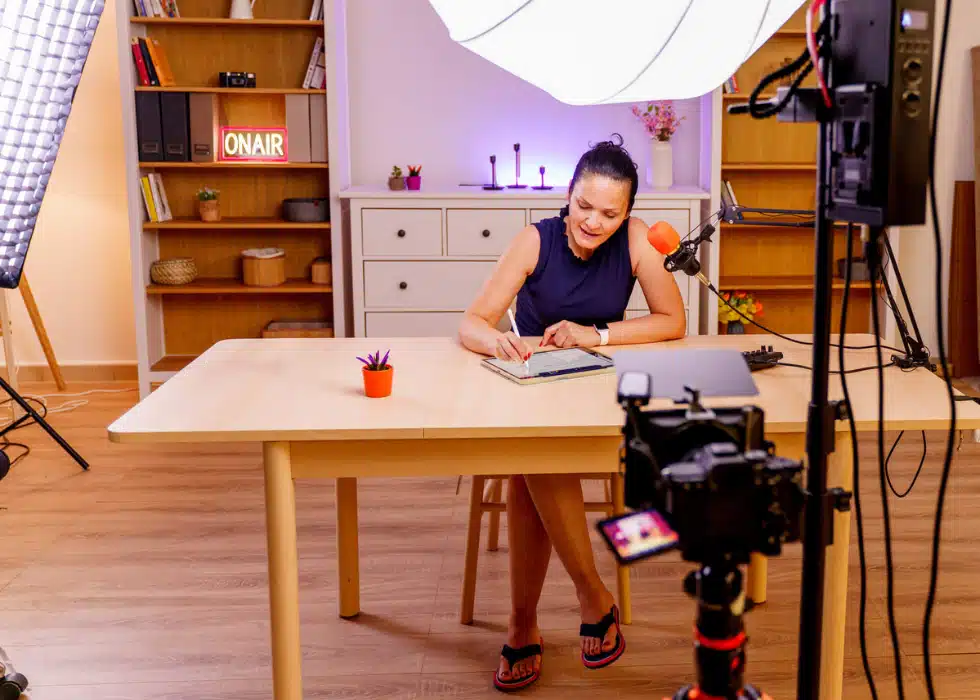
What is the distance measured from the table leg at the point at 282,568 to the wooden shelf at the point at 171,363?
284 centimetres

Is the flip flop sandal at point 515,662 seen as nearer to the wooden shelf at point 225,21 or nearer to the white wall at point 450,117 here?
the white wall at point 450,117

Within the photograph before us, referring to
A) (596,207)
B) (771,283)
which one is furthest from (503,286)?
(771,283)

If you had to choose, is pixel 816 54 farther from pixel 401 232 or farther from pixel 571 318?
pixel 401 232

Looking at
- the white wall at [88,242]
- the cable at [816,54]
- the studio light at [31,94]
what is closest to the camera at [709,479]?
the cable at [816,54]

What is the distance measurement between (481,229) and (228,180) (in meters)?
1.24

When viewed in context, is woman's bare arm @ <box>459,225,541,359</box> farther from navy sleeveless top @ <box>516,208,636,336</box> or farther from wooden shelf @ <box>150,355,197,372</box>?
wooden shelf @ <box>150,355,197,372</box>

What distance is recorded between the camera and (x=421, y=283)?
439 cm

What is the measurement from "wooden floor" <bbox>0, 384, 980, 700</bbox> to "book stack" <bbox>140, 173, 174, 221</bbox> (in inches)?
55.3

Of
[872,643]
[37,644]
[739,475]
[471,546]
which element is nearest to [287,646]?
[471,546]

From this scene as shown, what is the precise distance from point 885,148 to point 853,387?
113 centimetres

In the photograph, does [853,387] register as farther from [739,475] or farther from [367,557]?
[367,557]

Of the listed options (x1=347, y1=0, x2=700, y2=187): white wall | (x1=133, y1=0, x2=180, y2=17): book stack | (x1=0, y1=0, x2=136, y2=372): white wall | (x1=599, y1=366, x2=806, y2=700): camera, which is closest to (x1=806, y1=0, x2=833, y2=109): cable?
(x1=599, y1=366, x2=806, y2=700): camera

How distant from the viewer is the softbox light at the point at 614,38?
53.0 inches

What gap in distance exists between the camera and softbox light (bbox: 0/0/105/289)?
7.45ft
